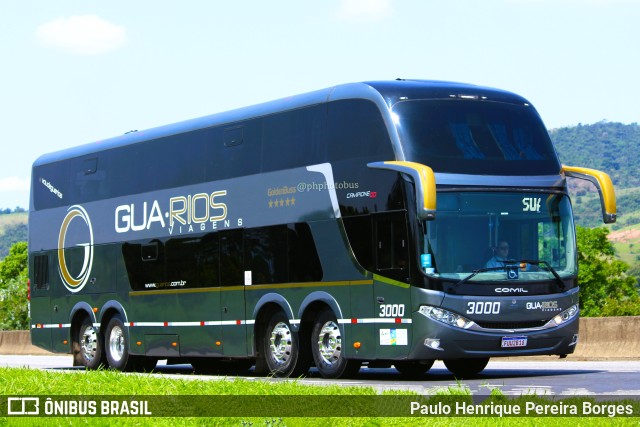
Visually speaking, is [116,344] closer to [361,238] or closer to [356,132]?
[361,238]

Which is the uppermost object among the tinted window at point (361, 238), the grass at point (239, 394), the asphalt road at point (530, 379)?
the tinted window at point (361, 238)

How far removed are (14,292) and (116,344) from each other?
3113 inches

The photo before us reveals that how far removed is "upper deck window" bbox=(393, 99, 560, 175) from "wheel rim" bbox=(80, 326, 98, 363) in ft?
33.8

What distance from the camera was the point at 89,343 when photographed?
27.2 meters

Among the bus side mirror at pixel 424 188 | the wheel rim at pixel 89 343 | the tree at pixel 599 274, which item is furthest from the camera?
the tree at pixel 599 274

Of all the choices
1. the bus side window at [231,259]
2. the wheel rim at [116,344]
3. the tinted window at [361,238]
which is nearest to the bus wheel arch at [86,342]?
the wheel rim at [116,344]

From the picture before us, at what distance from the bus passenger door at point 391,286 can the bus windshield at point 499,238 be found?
46 cm

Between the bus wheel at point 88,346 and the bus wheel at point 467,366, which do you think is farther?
the bus wheel at point 88,346

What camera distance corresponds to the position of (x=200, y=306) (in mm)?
23766

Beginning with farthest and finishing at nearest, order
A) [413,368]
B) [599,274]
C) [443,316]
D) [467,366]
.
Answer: [599,274], [413,368], [467,366], [443,316]

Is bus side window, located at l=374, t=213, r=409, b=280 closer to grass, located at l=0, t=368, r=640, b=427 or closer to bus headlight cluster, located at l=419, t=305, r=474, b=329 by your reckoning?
bus headlight cluster, located at l=419, t=305, r=474, b=329

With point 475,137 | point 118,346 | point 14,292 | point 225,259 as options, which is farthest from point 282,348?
point 14,292

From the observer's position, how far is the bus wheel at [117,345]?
85.3 ft

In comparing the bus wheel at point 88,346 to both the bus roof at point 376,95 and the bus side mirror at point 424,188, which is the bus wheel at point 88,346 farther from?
the bus side mirror at point 424,188
